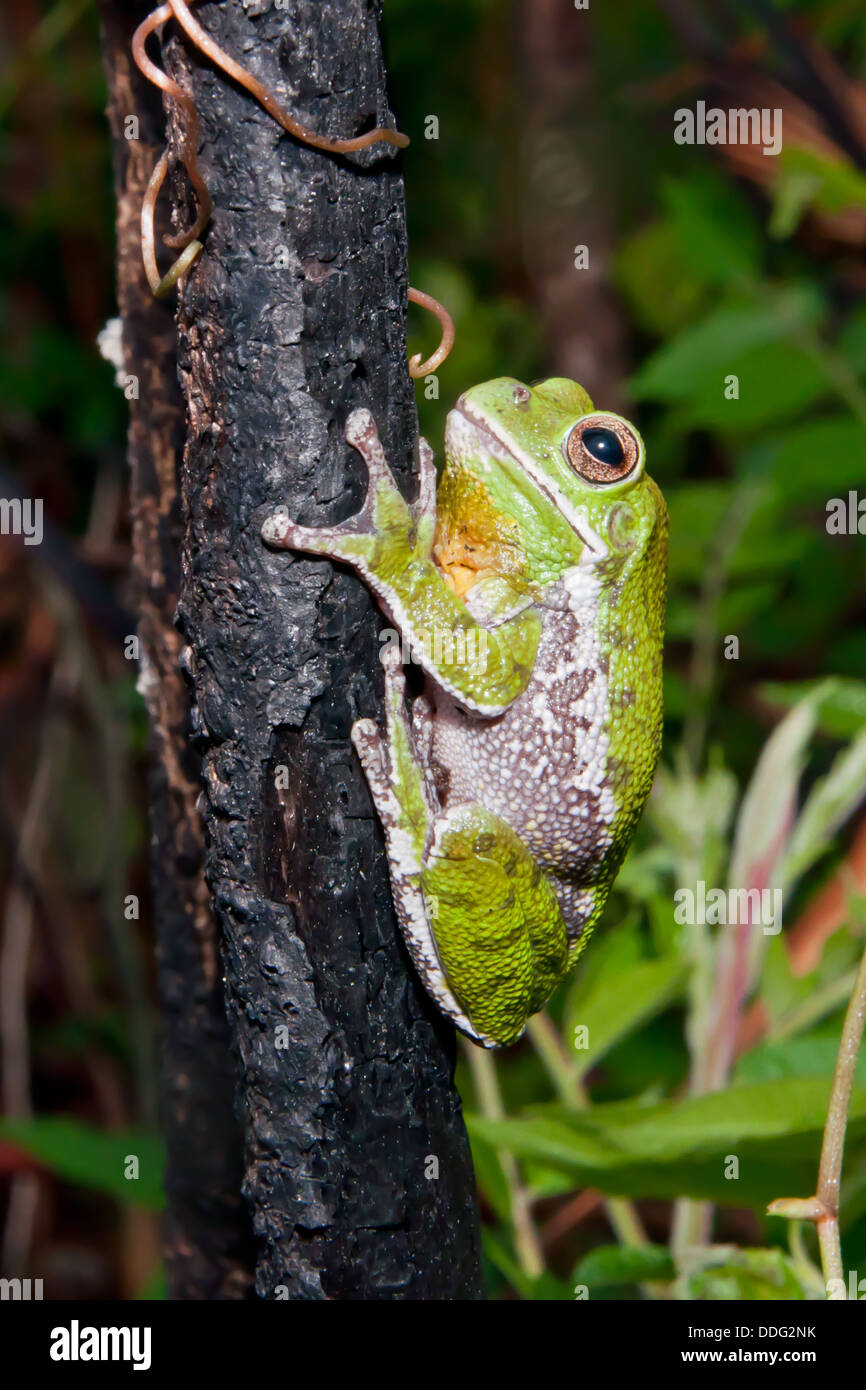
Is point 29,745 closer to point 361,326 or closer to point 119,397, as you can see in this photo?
point 119,397

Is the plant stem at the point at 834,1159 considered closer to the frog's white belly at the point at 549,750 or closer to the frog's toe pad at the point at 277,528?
the frog's white belly at the point at 549,750

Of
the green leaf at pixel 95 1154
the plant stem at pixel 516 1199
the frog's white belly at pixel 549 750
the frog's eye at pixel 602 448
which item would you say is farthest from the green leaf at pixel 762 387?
the green leaf at pixel 95 1154

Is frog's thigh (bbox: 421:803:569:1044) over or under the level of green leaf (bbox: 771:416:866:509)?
under

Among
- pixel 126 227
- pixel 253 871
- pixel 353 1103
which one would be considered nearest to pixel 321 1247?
pixel 353 1103

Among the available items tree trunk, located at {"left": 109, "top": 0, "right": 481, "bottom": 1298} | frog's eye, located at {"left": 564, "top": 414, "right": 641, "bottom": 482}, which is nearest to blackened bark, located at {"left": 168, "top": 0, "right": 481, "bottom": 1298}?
tree trunk, located at {"left": 109, "top": 0, "right": 481, "bottom": 1298}

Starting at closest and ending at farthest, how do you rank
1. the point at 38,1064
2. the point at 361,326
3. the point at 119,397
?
the point at 361,326 → the point at 119,397 → the point at 38,1064

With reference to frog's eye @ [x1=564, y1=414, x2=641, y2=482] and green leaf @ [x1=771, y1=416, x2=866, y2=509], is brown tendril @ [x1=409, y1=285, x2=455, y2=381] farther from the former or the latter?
green leaf @ [x1=771, y1=416, x2=866, y2=509]

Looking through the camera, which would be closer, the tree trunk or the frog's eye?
the tree trunk
